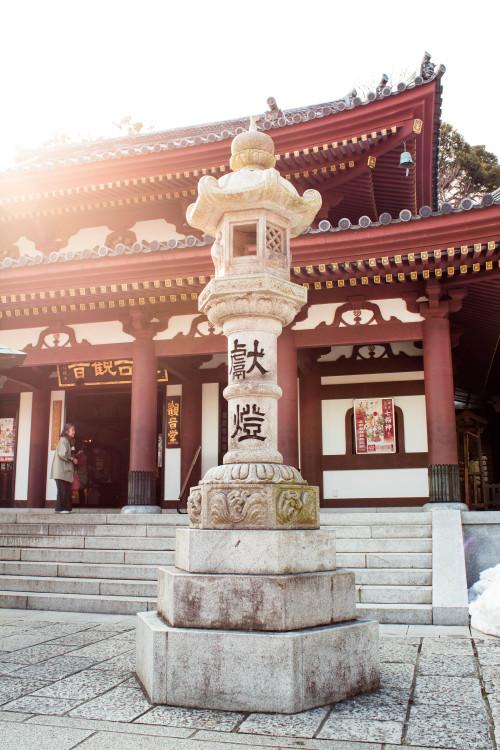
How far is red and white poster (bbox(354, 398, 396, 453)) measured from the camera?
458 inches

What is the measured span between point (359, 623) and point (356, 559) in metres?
3.11

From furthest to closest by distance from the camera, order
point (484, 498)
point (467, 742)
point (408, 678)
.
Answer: point (484, 498), point (408, 678), point (467, 742)

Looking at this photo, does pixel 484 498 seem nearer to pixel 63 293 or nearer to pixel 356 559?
pixel 356 559

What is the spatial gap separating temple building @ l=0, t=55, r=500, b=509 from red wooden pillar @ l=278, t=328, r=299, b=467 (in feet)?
0.11

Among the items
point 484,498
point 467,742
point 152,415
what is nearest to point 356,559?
point 467,742

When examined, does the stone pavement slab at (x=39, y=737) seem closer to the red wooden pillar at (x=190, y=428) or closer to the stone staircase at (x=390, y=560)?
the stone staircase at (x=390, y=560)

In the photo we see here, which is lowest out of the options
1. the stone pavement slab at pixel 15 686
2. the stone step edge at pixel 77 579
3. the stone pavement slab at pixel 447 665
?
the stone pavement slab at pixel 447 665

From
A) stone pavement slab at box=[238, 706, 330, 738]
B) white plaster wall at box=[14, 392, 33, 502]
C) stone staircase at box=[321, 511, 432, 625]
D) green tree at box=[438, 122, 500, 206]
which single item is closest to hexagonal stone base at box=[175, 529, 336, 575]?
stone pavement slab at box=[238, 706, 330, 738]

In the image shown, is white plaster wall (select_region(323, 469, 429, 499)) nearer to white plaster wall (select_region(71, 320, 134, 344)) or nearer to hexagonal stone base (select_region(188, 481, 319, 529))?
white plaster wall (select_region(71, 320, 134, 344))

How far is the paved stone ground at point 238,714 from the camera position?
304cm

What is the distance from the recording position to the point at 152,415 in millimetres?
10508

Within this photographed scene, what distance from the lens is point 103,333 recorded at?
11164mm

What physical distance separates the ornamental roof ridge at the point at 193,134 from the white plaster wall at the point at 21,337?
3268 mm

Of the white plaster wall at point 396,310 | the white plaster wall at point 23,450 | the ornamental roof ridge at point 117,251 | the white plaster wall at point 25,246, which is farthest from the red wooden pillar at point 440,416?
the white plaster wall at point 23,450
